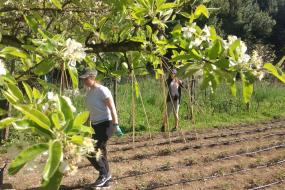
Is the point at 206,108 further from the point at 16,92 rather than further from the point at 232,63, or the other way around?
the point at 16,92

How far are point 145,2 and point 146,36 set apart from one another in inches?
12.8

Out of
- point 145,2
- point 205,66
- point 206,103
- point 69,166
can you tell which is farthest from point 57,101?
point 206,103

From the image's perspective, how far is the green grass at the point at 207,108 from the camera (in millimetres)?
Answer: 8877

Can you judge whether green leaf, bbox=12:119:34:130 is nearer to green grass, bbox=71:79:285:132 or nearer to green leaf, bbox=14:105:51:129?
green leaf, bbox=14:105:51:129

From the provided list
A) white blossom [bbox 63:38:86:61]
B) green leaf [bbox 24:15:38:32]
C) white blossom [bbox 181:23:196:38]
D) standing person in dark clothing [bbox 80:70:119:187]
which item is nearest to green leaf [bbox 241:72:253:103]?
white blossom [bbox 181:23:196:38]

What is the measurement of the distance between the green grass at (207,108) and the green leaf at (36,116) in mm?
7269

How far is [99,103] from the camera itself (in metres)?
4.31

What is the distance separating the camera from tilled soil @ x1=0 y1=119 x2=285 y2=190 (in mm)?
5129

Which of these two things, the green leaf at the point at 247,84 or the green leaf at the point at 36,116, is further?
the green leaf at the point at 247,84

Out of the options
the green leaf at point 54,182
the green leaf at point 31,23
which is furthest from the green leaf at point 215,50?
the green leaf at point 31,23

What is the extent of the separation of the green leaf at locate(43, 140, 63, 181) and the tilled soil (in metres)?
3.38

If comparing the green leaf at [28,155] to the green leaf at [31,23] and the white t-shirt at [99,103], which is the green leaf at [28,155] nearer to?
the green leaf at [31,23]

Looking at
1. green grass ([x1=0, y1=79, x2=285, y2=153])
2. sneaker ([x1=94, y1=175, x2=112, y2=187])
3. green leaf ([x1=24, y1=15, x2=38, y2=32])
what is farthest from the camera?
green grass ([x1=0, y1=79, x2=285, y2=153])

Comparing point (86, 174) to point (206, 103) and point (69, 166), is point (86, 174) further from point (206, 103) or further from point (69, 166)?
point (206, 103)
